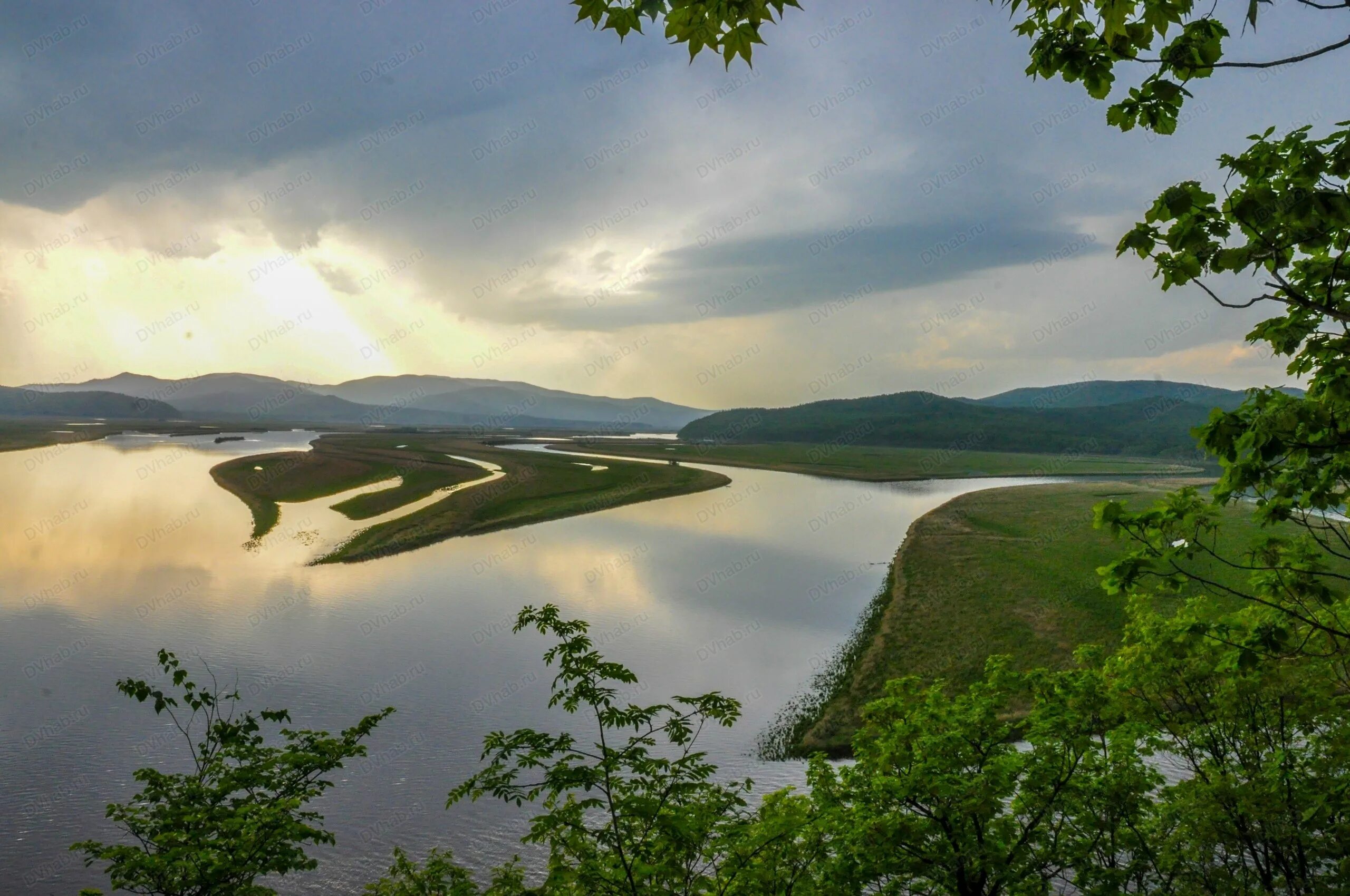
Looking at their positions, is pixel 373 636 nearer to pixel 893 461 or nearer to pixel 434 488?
pixel 434 488

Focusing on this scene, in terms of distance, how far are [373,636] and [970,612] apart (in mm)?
27958

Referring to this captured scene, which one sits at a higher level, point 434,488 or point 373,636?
point 434,488

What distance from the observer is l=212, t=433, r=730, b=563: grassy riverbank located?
5131 centimetres

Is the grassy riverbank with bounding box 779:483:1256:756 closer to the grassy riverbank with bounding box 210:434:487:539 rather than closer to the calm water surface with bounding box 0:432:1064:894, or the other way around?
the calm water surface with bounding box 0:432:1064:894

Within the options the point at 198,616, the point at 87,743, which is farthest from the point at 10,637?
the point at 87,743

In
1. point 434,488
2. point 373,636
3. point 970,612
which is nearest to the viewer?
point 373,636

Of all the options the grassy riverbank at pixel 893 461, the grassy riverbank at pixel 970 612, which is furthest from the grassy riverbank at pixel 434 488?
the grassy riverbank at pixel 970 612

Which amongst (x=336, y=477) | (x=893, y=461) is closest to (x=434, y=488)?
(x=336, y=477)

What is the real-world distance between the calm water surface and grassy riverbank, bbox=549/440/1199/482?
61.2 meters

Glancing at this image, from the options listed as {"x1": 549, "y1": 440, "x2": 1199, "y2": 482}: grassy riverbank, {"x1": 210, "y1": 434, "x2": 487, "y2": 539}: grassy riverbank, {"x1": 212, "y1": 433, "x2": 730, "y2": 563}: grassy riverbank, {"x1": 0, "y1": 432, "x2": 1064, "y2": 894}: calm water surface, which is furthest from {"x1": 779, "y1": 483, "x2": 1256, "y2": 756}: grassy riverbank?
{"x1": 549, "y1": 440, "x2": 1199, "y2": 482}: grassy riverbank

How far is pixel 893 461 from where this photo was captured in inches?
5335

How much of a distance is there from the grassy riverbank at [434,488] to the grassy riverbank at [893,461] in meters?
26.3

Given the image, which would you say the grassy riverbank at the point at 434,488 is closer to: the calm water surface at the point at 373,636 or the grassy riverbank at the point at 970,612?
the calm water surface at the point at 373,636

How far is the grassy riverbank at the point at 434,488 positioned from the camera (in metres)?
51.3
